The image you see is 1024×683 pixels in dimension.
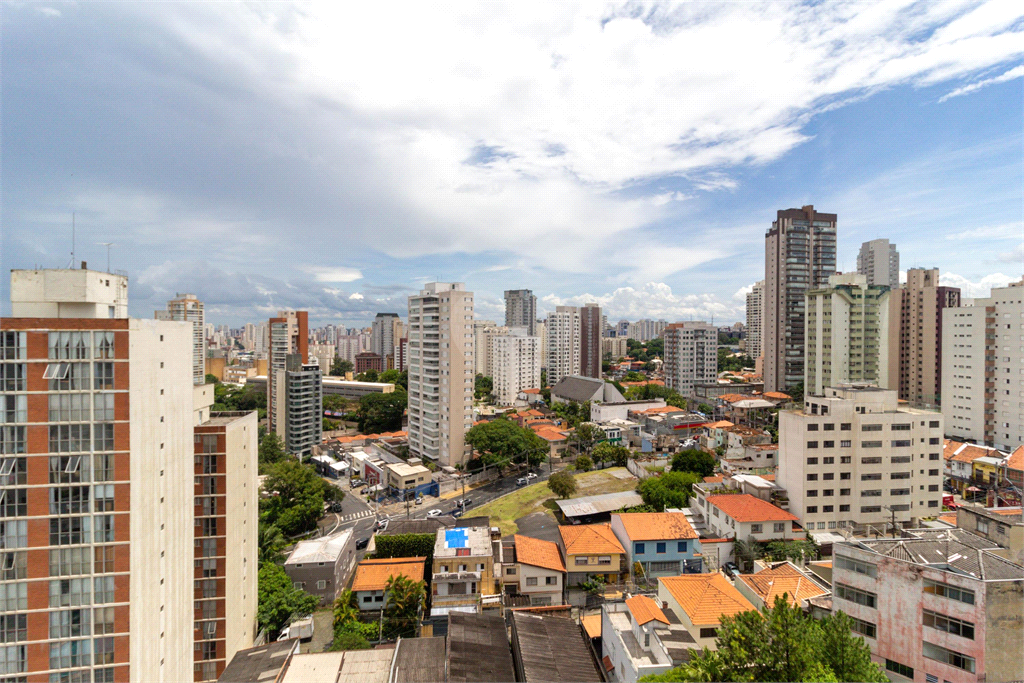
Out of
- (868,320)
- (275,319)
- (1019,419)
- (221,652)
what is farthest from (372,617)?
(868,320)

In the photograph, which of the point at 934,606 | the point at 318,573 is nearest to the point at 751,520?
the point at 934,606

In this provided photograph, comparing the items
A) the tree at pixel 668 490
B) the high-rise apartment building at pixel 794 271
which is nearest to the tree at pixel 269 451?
the tree at pixel 668 490

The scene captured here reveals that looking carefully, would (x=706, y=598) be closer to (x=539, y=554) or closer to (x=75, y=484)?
(x=539, y=554)

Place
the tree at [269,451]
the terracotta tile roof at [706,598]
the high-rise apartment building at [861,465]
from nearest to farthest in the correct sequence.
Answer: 1. the terracotta tile roof at [706,598]
2. the high-rise apartment building at [861,465]
3. the tree at [269,451]

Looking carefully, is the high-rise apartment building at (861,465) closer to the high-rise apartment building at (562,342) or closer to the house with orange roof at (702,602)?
the house with orange roof at (702,602)

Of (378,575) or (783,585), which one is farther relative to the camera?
(378,575)
